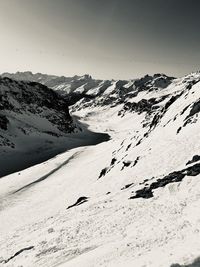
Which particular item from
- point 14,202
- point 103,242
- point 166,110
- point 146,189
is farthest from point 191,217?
point 166,110

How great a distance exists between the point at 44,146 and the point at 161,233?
8564 centimetres

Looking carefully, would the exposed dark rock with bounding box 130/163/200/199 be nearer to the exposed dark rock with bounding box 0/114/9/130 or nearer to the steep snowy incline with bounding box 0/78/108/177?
the steep snowy incline with bounding box 0/78/108/177

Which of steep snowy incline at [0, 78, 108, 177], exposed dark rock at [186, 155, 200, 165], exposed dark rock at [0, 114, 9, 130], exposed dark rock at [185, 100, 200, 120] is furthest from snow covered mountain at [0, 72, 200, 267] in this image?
exposed dark rock at [0, 114, 9, 130]

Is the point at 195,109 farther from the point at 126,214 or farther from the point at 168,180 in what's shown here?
the point at 126,214

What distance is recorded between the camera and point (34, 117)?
427 ft

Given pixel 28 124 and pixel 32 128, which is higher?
pixel 28 124

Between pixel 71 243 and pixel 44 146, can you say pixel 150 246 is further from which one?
pixel 44 146

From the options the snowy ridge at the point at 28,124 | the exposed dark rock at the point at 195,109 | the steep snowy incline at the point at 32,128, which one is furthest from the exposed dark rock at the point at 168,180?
the snowy ridge at the point at 28,124

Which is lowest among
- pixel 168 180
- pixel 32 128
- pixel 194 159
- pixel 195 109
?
pixel 168 180

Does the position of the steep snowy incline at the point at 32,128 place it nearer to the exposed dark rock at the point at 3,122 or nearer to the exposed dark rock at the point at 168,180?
the exposed dark rock at the point at 3,122

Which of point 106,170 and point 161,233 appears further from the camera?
point 106,170

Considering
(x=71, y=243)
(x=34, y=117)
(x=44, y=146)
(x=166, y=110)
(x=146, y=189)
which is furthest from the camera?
(x=34, y=117)

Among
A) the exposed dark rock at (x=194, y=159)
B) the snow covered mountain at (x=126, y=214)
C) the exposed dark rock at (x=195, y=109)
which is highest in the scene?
the exposed dark rock at (x=195, y=109)

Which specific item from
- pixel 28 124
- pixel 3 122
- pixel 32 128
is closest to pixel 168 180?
pixel 3 122
